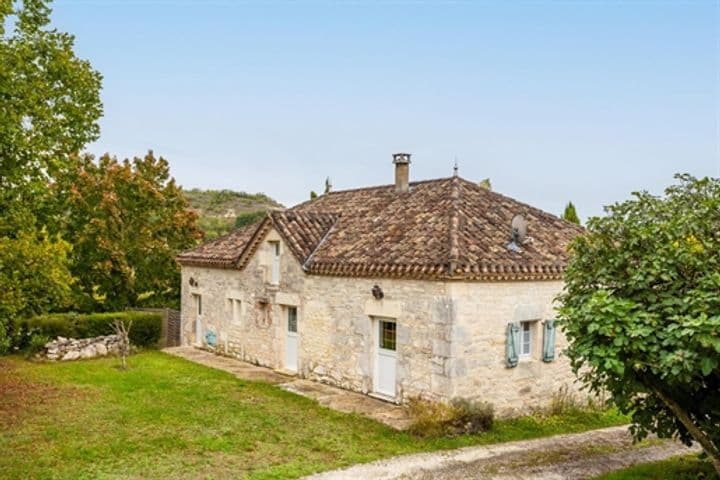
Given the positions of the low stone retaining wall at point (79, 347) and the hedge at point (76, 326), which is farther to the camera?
the hedge at point (76, 326)

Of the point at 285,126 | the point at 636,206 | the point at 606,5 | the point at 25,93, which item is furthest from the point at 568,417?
the point at 285,126

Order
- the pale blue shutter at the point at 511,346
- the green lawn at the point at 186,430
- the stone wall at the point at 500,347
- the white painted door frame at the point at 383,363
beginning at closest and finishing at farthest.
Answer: the green lawn at the point at 186,430
the stone wall at the point at 500,347
the pale blue shutter at the point at 511,346
the white painted door frame at the point at 383,363

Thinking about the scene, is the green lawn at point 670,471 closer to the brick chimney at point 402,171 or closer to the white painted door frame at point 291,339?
the white painted door frame at point 291,339

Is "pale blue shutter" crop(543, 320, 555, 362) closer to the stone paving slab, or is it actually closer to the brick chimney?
the stone paving slab

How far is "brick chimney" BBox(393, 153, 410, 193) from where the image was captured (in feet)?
61.4

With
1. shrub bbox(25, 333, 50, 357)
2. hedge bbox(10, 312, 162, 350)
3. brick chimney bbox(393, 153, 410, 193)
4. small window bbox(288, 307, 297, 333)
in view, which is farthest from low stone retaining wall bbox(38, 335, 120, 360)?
brick chimney bbox(393, 153, 410, 193)

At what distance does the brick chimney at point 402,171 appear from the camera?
18.7 metres

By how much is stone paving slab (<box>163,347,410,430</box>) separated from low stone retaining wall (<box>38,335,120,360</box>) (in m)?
2.55

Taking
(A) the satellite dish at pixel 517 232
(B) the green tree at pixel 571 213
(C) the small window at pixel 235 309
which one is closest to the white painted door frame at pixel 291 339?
(C) the small window at pixel 235 309

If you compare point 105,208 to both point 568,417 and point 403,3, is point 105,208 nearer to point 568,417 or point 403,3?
point 403,3

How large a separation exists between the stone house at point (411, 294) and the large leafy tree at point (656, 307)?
4.23 m

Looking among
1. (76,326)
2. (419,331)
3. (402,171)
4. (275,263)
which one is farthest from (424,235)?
(76,326)

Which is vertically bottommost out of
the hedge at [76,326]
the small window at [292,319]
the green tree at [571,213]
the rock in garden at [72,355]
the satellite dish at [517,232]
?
the rock in garden at [72,355]

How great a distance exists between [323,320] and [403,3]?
338 inches
